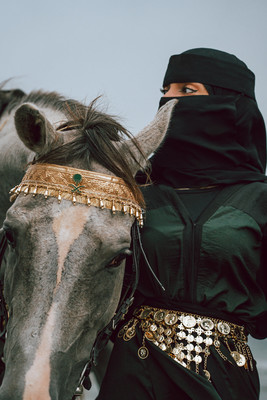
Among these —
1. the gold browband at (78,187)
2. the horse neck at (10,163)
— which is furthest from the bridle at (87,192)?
the horse neck at (10,163)

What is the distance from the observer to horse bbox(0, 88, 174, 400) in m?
1.67

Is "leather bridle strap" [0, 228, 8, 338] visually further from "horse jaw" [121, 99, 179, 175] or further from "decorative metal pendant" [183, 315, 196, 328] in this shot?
"decorative metal pendant" [183, 315, 196, 328]

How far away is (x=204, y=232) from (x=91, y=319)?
0.72 meters

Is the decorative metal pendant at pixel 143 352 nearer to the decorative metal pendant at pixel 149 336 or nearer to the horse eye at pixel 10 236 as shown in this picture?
the decorative metal pendant at pixel 149 336

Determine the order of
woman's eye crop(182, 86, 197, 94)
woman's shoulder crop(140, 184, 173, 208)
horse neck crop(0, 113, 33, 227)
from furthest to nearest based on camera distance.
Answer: woman's eye crop(182, 86, 197, 94) < horse neck crop(0, 113, 33, 227) < woman's shoulder crop(140, 184, 173, 208)

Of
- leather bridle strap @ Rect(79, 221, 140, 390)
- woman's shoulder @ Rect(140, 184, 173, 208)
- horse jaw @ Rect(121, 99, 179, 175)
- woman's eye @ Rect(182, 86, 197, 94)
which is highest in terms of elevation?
woman's eye @ Rect(182, 86, 197, 94)

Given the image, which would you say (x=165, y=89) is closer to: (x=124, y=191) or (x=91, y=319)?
(x=124, y=191)

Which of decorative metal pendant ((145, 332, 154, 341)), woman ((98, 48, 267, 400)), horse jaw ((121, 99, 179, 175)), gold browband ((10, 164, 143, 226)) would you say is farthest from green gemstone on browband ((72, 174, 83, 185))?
decorative metal pendant ((145, 332, 154, 341))

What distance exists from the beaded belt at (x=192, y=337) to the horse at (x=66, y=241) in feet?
1.00

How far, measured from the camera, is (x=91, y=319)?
1915mm

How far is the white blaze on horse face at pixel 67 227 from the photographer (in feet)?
5.90

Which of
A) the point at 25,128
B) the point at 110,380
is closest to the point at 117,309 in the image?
the point at 110,380

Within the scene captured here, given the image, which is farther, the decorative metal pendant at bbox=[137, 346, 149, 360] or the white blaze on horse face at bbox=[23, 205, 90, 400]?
the decorative metal pendant at bbox=[137, 346, 149, 360]

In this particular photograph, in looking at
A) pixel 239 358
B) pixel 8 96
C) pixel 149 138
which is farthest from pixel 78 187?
pixel 8 96
